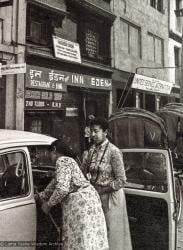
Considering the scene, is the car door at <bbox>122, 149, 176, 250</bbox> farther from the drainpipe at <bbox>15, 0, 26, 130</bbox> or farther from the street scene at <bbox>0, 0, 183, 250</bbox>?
the drainpipe at <bbox>15, 0, 26, 130</bbox>

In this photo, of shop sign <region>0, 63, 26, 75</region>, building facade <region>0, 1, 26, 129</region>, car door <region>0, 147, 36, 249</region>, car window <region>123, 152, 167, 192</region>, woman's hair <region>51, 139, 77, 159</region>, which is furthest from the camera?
building facade <region>0, 1, 26, 129</region>

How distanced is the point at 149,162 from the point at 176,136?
537 centimetres

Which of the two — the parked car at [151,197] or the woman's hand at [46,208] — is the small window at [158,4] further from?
the woman's hand at [46,208]

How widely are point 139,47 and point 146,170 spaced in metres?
12.5

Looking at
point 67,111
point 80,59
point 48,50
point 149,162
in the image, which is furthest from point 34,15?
point 149,162

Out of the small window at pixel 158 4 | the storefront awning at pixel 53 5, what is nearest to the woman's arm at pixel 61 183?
the storefront awning at pixel 53 5

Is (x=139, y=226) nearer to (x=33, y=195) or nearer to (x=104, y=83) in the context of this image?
(x=33, y=195)

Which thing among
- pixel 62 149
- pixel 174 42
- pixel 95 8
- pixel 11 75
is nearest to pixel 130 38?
pixel 95 8

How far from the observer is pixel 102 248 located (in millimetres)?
4031

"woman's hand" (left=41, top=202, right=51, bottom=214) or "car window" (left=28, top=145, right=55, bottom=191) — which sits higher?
"car window" (left=28, top=145, right=55, bottom=191)

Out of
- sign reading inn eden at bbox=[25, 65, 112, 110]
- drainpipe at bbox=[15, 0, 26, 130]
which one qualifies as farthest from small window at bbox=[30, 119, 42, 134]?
drainpipe at bbox=[15, 0, 26, 130]

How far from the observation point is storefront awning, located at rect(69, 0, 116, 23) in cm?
1265

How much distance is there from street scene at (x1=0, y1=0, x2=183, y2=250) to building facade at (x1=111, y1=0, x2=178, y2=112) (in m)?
0.05

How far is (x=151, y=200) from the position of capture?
4738mm
